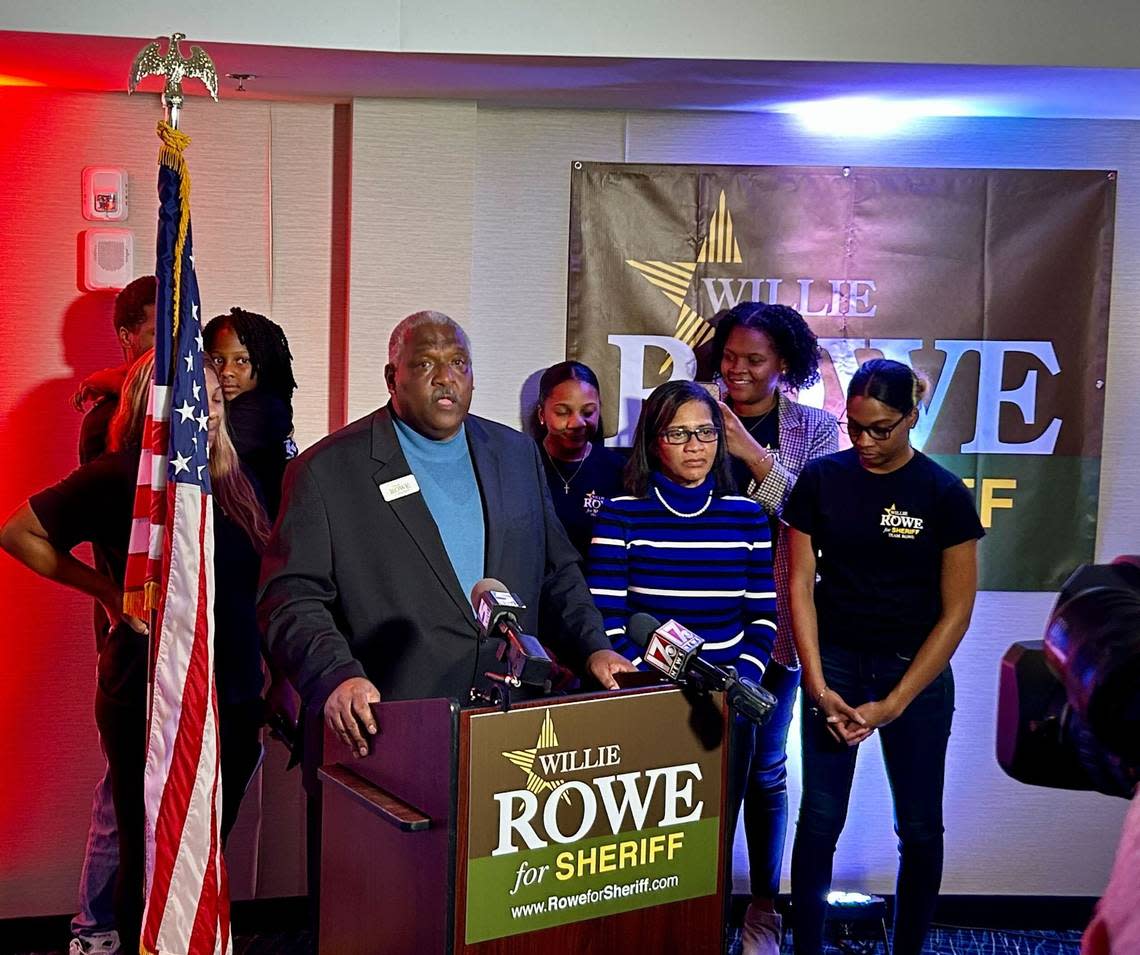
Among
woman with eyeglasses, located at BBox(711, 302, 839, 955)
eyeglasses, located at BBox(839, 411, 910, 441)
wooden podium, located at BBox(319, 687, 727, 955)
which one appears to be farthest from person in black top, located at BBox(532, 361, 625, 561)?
wooden podium, located at BBox(319, 687, 727, 955)

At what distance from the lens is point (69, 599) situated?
4.04 m

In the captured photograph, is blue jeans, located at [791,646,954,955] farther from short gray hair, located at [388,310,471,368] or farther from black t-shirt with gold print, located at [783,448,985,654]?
short gray hair, located at [388,310,471,368]

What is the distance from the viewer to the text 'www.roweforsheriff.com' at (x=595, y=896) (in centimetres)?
206

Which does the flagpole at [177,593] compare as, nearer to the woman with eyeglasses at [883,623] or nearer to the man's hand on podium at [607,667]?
the man's hand on podium at [607,667]

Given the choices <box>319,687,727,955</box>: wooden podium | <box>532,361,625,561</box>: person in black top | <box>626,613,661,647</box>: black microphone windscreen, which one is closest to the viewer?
<box>319,687,727,955</box>: wooden podium

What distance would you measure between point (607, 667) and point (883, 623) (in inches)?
46.5

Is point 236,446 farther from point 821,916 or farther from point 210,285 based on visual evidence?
point 821,916

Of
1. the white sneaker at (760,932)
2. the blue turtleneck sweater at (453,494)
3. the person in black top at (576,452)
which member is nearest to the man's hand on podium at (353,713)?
the blue turtleneck sweater at (453,494)

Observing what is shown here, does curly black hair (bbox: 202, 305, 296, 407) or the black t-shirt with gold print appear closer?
the black t-shirt with gold print

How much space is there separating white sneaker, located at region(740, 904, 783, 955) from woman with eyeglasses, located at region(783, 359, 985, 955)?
265mm

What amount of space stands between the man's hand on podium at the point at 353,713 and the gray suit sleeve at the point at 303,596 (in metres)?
0.24

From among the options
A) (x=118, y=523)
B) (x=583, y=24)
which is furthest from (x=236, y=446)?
(x=583, y=24)

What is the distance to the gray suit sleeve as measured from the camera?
2613 mm

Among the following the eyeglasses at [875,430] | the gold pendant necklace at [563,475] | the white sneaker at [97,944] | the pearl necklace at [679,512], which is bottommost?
the white sneaker at [97,944]
